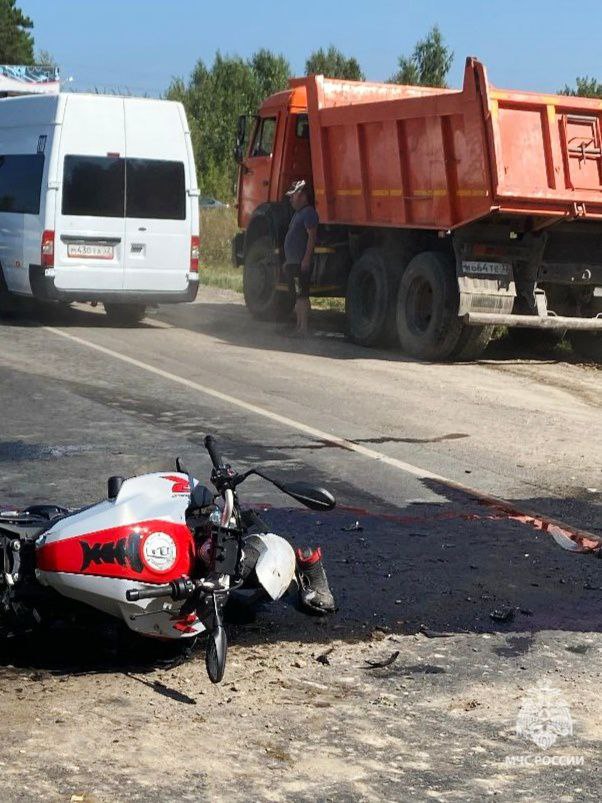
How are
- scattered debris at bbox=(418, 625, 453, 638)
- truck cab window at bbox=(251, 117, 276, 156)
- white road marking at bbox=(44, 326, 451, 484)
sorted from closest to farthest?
scattered debris at bbox=(418, 625, 453, 638)
white road marking at bbox=(44, 326, 451, 484)
truck cab window at bbox=(251, 117, 276, 156)

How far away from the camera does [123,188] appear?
16719 mm

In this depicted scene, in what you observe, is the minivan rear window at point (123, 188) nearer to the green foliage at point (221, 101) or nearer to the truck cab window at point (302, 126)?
the truck cab window at point (302, 126)

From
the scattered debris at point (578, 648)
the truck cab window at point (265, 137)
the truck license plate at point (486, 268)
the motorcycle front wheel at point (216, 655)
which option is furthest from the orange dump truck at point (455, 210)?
the motorcycle front wheel at point (216, 655)

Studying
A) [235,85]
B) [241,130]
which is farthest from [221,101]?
[241,130]

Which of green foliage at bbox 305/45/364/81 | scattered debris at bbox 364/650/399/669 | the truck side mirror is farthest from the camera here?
green foliage at bbox 305/45/364/81

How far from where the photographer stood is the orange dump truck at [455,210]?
46.0ft

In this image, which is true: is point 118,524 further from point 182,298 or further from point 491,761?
point 182,298

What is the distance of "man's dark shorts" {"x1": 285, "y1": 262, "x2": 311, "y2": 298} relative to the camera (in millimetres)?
17578

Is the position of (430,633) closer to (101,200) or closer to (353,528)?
(353,528)

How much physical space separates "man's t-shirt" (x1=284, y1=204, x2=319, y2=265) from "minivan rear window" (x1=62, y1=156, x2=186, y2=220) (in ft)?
4.89

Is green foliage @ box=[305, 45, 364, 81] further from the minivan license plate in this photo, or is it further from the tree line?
the minivan license plate

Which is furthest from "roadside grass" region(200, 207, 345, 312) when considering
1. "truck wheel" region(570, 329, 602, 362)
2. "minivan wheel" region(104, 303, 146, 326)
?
"truck wheel" region(570, 329, 602, 362)

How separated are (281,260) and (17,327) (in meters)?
3.82

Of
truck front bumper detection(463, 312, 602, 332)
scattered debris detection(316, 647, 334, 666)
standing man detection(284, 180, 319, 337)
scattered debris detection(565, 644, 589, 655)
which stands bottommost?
→ scattered debris detection(565, 644, 589, 655)
